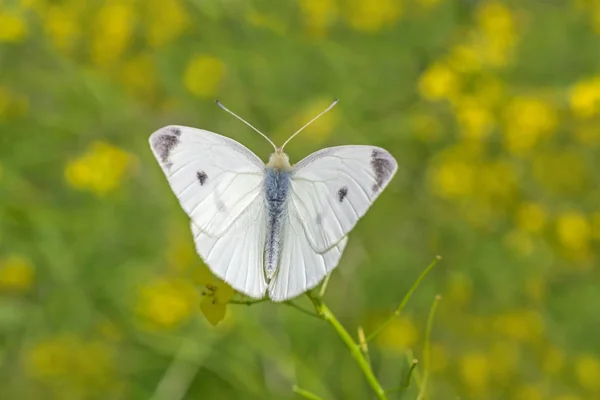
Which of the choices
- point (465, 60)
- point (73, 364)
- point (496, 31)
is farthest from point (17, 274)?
point (496, 31)

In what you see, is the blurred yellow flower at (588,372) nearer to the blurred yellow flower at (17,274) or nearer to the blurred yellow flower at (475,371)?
the blurred yellow flower at (475,371)

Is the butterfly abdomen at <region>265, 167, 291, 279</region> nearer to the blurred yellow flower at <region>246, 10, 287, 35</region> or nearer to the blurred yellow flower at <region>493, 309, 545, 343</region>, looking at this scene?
the blurred yellow flower at <region>493, 309, 545, 343</region>

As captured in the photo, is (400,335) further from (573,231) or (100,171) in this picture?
(100,171)

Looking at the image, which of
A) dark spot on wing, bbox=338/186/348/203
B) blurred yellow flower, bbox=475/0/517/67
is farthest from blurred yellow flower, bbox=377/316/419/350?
dark spot on wing, bbox=338/186/348/203

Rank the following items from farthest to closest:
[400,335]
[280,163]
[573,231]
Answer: [573,231], [400,335], [280,163]

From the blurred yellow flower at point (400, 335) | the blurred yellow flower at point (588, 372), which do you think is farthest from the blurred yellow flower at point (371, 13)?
the blurred yellow flower at point (588, 372)

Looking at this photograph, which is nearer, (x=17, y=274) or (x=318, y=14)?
(x=17, y=274)
